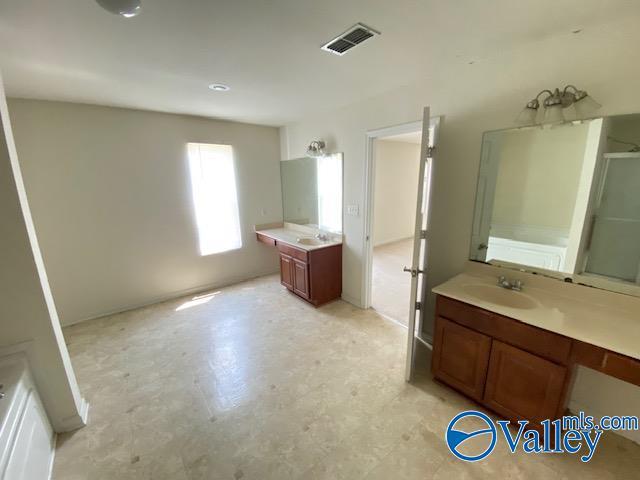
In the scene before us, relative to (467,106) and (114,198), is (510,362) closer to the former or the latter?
(467,106)

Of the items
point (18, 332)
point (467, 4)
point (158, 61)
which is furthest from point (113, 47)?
point (467, 4)

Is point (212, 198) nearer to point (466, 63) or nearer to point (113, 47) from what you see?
point (113, 47)

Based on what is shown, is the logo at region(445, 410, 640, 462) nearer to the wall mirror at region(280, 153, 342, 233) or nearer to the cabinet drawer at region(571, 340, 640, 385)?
the cabinet drawer at region(571, 340, 640, 385)

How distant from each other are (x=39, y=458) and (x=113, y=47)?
2.40m

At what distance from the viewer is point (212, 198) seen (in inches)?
150

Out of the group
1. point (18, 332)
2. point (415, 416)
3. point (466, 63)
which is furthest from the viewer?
point (466, 63)

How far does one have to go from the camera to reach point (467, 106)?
199 centimetres

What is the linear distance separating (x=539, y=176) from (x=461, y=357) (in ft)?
4.64

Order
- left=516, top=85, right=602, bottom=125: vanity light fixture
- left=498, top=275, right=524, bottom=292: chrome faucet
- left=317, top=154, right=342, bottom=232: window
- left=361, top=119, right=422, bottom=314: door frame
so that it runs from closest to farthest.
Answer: left=516, top=85, right=602, bottom=125: vanity light fixture → left=498, top=275, right=524, bottom=292: chrome faucet → left=361, top=119, right=422, bottom=314: door frame → left=317, top=154, right=342, bottom=232: window

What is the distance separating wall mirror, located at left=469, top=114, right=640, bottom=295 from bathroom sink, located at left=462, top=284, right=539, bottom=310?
0.25 meters

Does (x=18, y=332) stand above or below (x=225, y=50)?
below

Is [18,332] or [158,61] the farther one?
[158,61]

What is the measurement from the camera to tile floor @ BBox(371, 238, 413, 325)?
3.24m

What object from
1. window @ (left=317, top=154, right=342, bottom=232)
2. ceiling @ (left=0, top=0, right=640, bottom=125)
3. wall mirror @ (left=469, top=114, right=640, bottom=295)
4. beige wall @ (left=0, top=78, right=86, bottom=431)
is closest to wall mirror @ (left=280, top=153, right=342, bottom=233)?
window @ (left=317, top=154, right=342, bottom=232)
